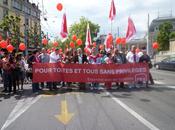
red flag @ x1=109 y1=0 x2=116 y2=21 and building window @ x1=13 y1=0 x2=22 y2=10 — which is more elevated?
building window @ x1=13 y1=0 x2=22 y2=10

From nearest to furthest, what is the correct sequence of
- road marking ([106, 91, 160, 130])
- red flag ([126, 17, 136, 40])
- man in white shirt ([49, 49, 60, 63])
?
1. road marking ([106, 91, 160, 130])
2. man in white shirt ([49, 49, 60, 63])
3. red flag ([126, 17, 136, 40])

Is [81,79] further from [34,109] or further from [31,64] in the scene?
[34,109]

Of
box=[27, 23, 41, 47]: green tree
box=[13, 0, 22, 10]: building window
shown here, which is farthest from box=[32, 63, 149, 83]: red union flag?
box=[13, 0, 22, 10]: building window

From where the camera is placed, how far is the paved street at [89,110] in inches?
332

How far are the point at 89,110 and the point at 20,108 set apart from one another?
2.22 metres

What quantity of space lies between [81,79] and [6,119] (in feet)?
22.8

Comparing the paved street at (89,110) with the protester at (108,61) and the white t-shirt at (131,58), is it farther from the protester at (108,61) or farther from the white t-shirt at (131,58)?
the white t-shirt at (131,58)

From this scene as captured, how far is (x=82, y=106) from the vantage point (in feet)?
36.6

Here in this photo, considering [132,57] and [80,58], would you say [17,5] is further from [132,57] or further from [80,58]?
[132,57]

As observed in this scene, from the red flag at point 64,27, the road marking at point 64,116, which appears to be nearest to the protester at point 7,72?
the road marking at point 64,116

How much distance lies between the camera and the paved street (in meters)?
8.42

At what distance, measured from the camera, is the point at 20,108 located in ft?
36.4

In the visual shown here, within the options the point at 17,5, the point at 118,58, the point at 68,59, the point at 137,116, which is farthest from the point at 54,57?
the point at 17,5

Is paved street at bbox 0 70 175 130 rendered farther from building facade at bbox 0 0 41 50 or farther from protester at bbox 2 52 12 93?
building facade at bbox 0 0 41 50
